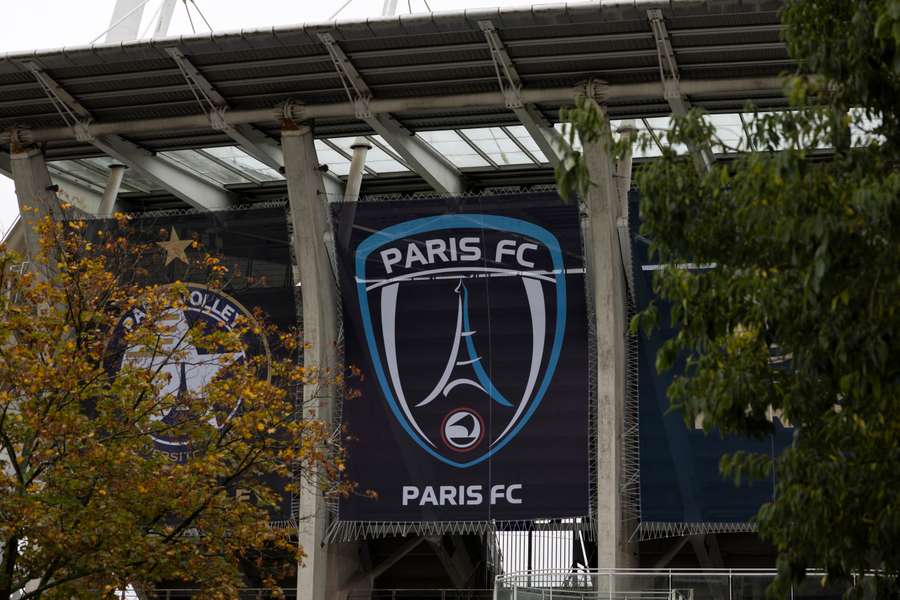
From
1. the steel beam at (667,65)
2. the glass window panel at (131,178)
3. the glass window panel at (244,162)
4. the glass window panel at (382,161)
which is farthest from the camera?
the glass window panel at (131,178)

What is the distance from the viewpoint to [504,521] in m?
25.9

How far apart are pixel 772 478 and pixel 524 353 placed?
5075 mm

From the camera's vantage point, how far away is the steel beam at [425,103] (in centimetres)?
2473

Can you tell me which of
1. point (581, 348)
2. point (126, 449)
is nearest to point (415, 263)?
point (581, 348)

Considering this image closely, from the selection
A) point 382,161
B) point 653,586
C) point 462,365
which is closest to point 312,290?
point 462,365

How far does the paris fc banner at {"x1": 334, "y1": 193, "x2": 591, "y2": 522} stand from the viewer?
85.5 ft

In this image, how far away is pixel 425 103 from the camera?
2581cm

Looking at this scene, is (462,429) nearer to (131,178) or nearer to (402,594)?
(402,594)

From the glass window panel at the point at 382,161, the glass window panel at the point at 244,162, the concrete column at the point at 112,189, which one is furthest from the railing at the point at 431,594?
the concrete column at the point at 112,189

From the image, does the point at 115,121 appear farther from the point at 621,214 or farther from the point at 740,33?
the point at 740,33

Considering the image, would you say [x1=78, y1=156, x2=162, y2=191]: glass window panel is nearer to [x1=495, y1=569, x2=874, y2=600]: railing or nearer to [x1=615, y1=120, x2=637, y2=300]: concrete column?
[x1=615, y1=120, x2=637, y2=300]: concrete column

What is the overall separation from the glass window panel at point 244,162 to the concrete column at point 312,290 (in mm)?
3400

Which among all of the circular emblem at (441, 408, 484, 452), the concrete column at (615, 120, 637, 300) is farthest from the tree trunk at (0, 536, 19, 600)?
the concrete column at (615, 120, 637, 300)

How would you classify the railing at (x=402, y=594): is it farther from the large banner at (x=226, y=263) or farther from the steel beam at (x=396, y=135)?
the steel beam at (x=396, y=135)
